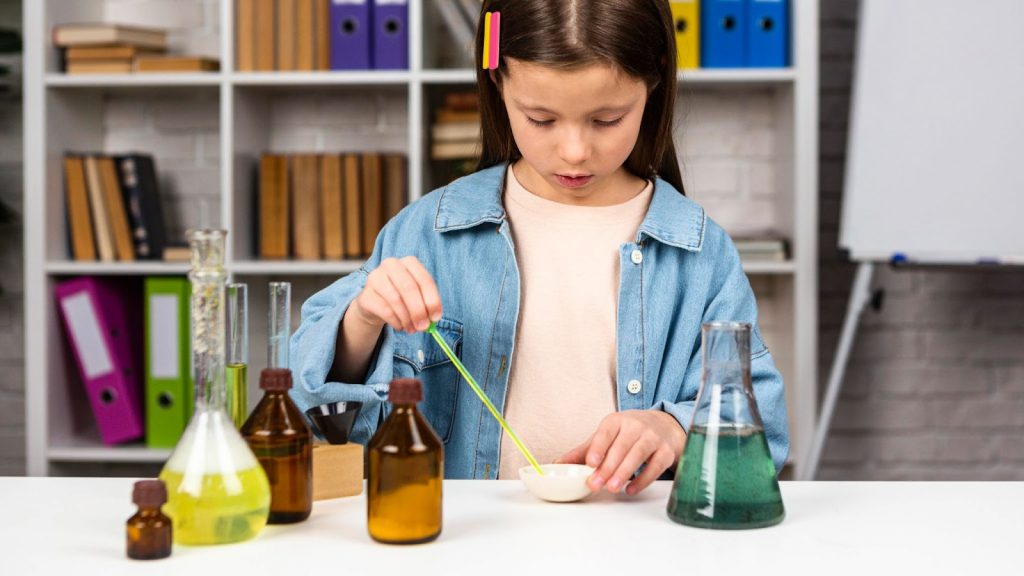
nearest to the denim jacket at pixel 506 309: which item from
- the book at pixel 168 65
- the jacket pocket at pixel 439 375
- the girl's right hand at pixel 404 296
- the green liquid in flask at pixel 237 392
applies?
the jacket pocket at pixel 439 375

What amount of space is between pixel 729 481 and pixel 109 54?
2.26 m

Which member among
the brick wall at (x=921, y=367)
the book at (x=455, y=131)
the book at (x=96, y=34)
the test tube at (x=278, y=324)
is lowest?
the brick wall at (x=921, y=367)

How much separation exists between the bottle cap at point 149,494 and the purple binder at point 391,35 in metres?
1.97

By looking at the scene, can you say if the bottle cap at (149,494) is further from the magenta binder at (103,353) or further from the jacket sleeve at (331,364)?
the magenta binder at (103,353)

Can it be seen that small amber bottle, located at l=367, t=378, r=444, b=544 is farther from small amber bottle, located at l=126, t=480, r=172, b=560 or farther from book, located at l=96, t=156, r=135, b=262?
book, located at l=96, t=156, r=135, b=262

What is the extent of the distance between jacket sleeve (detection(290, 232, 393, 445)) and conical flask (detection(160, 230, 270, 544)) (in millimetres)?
351

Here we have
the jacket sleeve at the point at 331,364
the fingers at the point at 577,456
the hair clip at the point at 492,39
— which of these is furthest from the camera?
the hair clip at the point at 492,39

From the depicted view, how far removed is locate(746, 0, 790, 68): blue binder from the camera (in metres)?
2.55

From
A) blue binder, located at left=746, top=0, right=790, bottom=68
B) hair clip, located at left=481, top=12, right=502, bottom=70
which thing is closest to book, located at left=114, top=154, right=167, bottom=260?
blue binder, located at left=746, top=0, right=790, bottom=68

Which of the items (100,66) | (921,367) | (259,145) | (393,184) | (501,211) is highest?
(100,66)

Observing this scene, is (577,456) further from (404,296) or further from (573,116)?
(573,116)

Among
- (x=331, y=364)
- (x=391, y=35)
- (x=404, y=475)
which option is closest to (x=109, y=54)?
(x=391, y=35)

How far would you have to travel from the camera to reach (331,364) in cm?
117

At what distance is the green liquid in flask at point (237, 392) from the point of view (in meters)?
0.87
